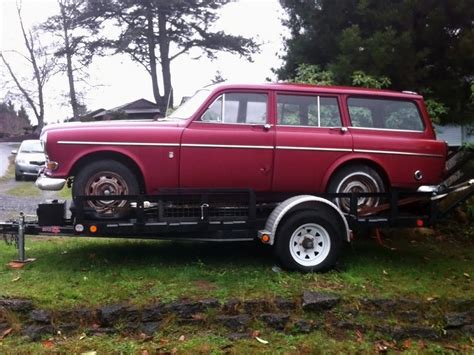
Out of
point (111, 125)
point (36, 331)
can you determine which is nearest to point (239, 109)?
point (111, 125)

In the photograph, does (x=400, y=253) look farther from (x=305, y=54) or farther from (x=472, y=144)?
(x=305, y=54)

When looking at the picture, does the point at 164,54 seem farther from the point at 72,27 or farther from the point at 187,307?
the point at 187,307

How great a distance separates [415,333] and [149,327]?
2.56 m

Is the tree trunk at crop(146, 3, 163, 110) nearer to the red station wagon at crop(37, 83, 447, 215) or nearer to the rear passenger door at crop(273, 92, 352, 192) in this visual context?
the red station wagon at crop(37, 83, 447, 215)

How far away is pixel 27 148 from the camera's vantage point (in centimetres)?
1927

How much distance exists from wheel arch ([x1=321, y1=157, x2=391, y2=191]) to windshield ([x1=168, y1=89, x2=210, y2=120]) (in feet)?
5.66

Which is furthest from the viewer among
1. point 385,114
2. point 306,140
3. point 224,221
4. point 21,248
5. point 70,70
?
point 70,70

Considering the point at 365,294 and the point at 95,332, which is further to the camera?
the point at 365,294

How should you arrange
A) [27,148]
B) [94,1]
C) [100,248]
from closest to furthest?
[100,248], [27,148], [94,1]

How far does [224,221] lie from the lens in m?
6.39

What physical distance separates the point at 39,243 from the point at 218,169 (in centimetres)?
328

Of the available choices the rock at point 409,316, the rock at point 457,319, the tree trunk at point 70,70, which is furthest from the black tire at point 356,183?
the tree trunk at point 70,70

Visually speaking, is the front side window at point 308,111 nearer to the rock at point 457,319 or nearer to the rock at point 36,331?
the rock at point 457,319

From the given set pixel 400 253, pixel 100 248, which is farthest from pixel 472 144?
pixel 100 248
